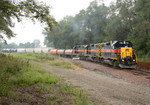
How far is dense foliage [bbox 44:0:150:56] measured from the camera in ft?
94.4

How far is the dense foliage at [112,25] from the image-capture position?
94.4ft

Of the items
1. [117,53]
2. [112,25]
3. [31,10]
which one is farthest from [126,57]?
[112,25]

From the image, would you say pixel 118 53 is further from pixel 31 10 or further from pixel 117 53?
pixel 31 10

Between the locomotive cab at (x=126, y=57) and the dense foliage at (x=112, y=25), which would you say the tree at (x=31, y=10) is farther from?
the locomotive cab at (x=126, y=57)

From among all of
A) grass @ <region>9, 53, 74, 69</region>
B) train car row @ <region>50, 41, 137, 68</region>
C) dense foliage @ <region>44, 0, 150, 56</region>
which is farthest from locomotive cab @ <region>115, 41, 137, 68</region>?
dense foliage @ <region>44, 0, 150, 56</region>

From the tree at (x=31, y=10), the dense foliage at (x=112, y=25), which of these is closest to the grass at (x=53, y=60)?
the dense foliage at (x=112, y=25)

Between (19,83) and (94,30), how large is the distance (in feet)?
159

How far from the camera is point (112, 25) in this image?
37.3 m

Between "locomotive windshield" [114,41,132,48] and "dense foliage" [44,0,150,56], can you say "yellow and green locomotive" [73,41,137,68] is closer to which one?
"locomotive windshield" [114,41,132,48]

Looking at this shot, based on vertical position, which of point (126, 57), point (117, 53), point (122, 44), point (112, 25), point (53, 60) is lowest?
point (53, 60)

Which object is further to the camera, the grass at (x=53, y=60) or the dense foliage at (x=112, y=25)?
the dense foliage at (x=112, y=25)

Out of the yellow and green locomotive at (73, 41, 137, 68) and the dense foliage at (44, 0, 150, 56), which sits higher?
the dense foliage at (44, 0, 150, 56)

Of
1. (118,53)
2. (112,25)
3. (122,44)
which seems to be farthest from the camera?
(112,25)

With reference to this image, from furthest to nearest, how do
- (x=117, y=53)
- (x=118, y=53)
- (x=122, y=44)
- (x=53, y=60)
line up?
1. (x=53, y=60)
2. (x=122, y=44)
3. (x=117, y=53)
4. (x=118, y=53)
